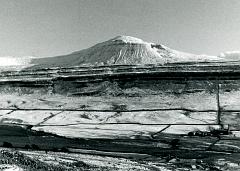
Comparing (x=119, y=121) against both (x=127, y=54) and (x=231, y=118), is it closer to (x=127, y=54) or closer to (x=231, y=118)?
(x=231, y=118)

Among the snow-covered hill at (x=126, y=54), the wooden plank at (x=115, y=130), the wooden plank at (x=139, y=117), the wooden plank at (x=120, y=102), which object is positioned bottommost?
the wooden plank at (x=115, y=130)

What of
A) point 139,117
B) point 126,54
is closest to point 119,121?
point 139,117

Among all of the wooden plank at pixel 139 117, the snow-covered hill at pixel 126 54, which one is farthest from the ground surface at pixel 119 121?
the snow-covered hill at pixel 126 54

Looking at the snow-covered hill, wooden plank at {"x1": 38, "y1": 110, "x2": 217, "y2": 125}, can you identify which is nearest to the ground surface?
wooden plank at {"x1": 38, "y1": 110, "x2": 217, "y2": 125}

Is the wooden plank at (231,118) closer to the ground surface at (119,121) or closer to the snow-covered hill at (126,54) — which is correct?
the ground surface at (119,121)

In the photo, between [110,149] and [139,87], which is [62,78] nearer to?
[139,87]

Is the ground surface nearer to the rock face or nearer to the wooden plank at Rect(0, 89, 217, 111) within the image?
the wooden plank at Rect(0, 89, 217, 111)

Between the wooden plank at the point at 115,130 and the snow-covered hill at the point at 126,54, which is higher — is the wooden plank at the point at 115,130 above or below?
below

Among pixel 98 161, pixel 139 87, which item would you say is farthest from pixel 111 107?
pixel 98 161
